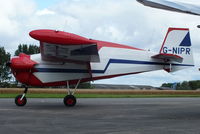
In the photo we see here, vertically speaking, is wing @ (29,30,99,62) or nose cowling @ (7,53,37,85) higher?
wing @ (29,30,99,62)

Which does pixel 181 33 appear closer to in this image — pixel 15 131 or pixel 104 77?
pixel 104 77

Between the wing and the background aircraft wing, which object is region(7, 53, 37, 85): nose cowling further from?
the background aircraft wing

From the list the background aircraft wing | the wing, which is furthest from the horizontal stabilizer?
the background aircraft wing

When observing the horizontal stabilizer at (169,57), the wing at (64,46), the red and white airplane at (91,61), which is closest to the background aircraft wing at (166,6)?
the wing at (64,46)

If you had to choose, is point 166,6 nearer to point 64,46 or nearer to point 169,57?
point 64,46

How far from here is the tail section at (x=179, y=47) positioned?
1664cm

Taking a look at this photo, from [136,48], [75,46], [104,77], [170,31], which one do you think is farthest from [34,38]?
[170,31]

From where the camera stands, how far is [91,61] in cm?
1534

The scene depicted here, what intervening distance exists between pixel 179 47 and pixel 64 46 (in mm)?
6145

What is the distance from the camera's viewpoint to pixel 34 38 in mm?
13039

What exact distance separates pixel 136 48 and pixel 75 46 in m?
3.96

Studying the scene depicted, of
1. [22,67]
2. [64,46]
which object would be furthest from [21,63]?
[64,46]

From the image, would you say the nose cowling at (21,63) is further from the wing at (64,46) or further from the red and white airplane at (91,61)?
the wing at (64,46)

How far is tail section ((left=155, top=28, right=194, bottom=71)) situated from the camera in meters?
16.6
